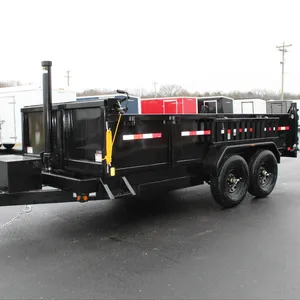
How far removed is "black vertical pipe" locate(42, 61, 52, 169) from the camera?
4.87 m

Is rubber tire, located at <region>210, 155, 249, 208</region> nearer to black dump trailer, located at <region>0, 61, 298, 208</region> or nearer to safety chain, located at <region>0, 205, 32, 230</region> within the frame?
black dump trailer, located at <region>0, 61, 298, 208</region>

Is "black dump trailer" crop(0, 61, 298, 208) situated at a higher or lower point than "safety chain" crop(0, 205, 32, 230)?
higher

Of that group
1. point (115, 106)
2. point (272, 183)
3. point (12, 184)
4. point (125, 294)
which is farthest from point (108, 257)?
point (272, 183)

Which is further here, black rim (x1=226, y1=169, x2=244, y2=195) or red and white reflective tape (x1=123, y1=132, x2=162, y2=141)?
black rim (x1=226, y1=169, x2=244, y2=195)

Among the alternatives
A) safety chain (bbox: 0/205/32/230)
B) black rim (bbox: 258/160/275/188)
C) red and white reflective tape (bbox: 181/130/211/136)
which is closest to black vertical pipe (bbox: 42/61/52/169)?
safety chain (bbox: 0/205/32/230)

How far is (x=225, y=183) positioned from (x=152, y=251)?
7.29 ft

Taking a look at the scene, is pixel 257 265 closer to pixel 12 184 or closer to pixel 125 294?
pixel 125 294

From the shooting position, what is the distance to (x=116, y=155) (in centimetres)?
479

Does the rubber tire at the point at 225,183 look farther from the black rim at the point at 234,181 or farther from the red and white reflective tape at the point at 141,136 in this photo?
the red and white reflective tape at the point at 141,136

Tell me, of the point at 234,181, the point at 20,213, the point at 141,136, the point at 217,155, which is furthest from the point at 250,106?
the point at 141,136

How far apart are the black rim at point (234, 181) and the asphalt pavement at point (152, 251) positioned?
324mm

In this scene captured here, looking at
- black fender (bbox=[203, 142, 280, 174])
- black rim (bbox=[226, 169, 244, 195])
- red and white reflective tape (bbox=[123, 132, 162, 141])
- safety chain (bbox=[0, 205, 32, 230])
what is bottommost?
safety chain (bbox=[0, 205, 32, 230])

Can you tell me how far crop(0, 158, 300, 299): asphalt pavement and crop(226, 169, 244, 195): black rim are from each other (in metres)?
0.32

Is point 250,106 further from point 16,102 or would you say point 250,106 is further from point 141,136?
point 141,136
